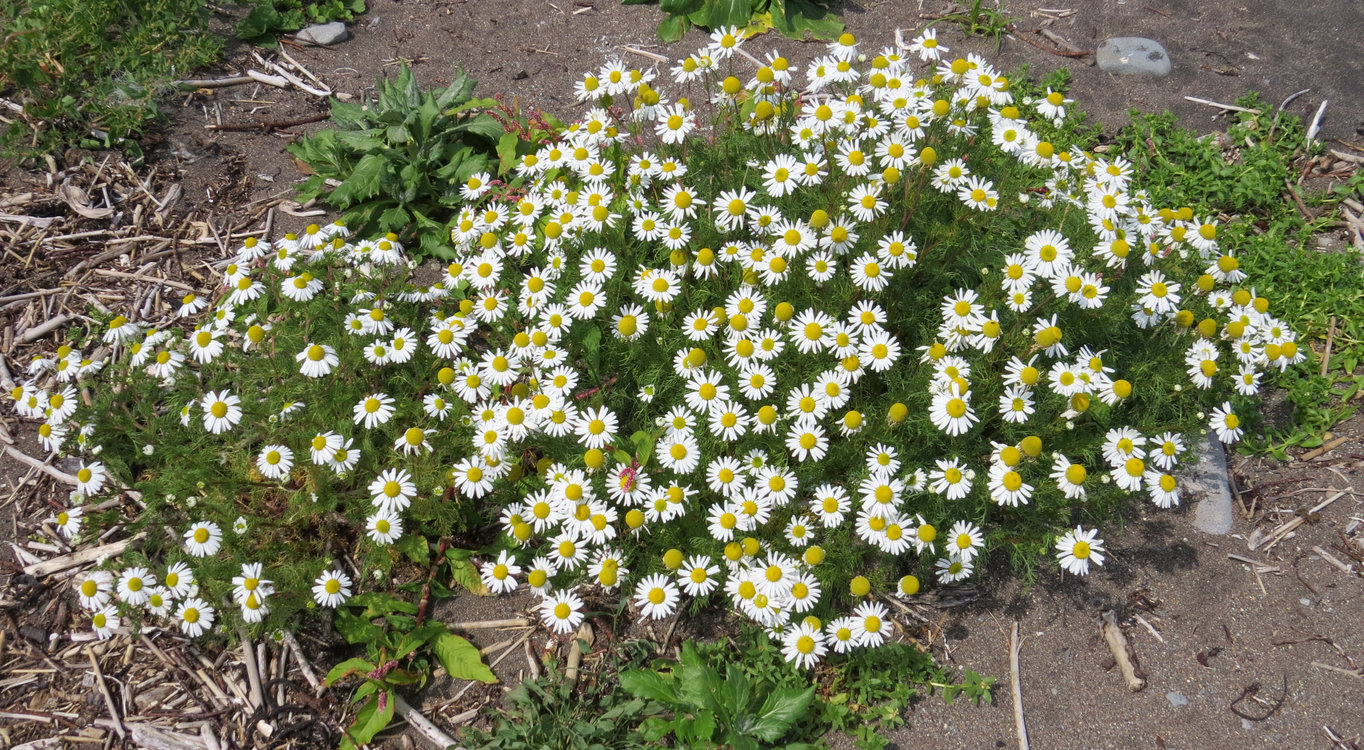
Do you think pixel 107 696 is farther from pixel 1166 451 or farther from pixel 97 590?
pixel 1166 451

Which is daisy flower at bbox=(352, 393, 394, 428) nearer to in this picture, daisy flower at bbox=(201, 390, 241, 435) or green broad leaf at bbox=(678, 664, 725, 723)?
daisy flower at bbox=(201, 390, 241, 435)

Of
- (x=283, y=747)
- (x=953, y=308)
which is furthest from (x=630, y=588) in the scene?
(x=953, y=308)

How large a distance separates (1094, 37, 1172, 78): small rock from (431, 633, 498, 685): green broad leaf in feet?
17.3

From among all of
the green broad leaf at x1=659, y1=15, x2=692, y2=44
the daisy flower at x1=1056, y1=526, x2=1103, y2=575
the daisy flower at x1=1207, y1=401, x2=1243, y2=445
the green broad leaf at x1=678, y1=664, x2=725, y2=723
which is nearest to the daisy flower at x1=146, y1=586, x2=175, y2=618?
the green broad leaf at x1=678, y1=664, x2=725, y2=723

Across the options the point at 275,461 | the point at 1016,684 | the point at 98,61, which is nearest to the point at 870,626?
the point at 1016,684

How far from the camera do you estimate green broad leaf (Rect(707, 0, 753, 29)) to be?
563 centimetres

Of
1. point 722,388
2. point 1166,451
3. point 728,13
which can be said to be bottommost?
point 1166,451

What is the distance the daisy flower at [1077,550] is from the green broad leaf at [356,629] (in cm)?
265

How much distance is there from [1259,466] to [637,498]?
2.89 metres

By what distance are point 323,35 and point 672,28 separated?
2.46 metres

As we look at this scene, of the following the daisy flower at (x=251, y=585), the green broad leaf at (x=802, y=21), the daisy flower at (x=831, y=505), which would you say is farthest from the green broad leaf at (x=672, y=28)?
the daisy flower at (x=251, y=585)

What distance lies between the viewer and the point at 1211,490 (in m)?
3.59

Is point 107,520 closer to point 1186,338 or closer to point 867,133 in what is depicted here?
point 867,133

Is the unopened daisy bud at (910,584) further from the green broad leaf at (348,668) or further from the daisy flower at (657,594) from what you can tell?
the green broad leaf at (348,668)
